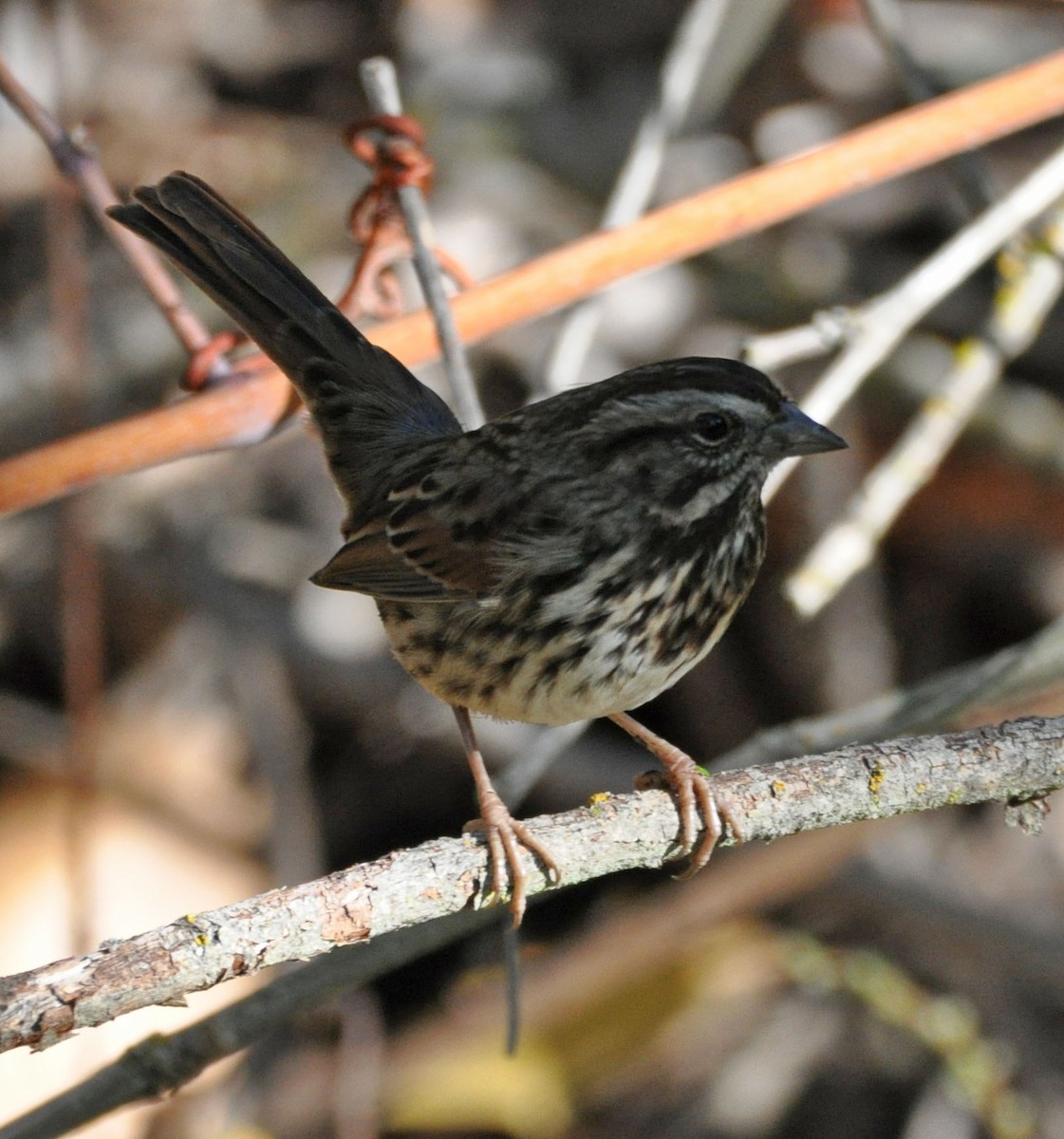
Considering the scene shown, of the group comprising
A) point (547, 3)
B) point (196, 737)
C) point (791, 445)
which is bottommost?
point (791, 445)

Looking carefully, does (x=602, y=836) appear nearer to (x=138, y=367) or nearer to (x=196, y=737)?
(x=196, y=737)

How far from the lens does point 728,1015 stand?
4.26 meters

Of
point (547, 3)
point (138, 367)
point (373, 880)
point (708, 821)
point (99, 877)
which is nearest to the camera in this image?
point (373, 880)

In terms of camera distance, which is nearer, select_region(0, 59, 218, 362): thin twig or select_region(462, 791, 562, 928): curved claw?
select_region(462, 791, 562, 928): curved claw

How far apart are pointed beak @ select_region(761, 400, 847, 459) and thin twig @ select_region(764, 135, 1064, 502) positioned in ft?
0.99

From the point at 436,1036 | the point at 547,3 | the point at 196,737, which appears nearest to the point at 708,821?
the point at 436,1036

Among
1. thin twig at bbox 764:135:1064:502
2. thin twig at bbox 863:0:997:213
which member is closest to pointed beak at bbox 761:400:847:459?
thin twig at bbox 764:135:1064:502

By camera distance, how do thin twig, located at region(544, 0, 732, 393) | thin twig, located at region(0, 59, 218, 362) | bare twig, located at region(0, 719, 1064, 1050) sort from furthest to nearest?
thin twig, located at region(544, 0, 732, 393)
thin twig, located at region(0, 59, 218, 362)
bare twig, located at region(0, 719, 1064, 1050)

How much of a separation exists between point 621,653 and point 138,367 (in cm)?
296

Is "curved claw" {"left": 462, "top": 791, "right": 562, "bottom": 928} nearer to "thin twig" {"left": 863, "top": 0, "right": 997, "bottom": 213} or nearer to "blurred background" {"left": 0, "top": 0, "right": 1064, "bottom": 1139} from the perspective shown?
"blurred background" {"left": 0, "top": 0, "right": 1064, "bottom": 1139}

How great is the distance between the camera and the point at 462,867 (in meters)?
1.95

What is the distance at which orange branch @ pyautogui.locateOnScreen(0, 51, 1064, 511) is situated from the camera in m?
2.62

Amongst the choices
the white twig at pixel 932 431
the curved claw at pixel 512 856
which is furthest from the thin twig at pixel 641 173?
the curved claw at pixel 512 856

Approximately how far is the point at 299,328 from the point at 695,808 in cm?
133
